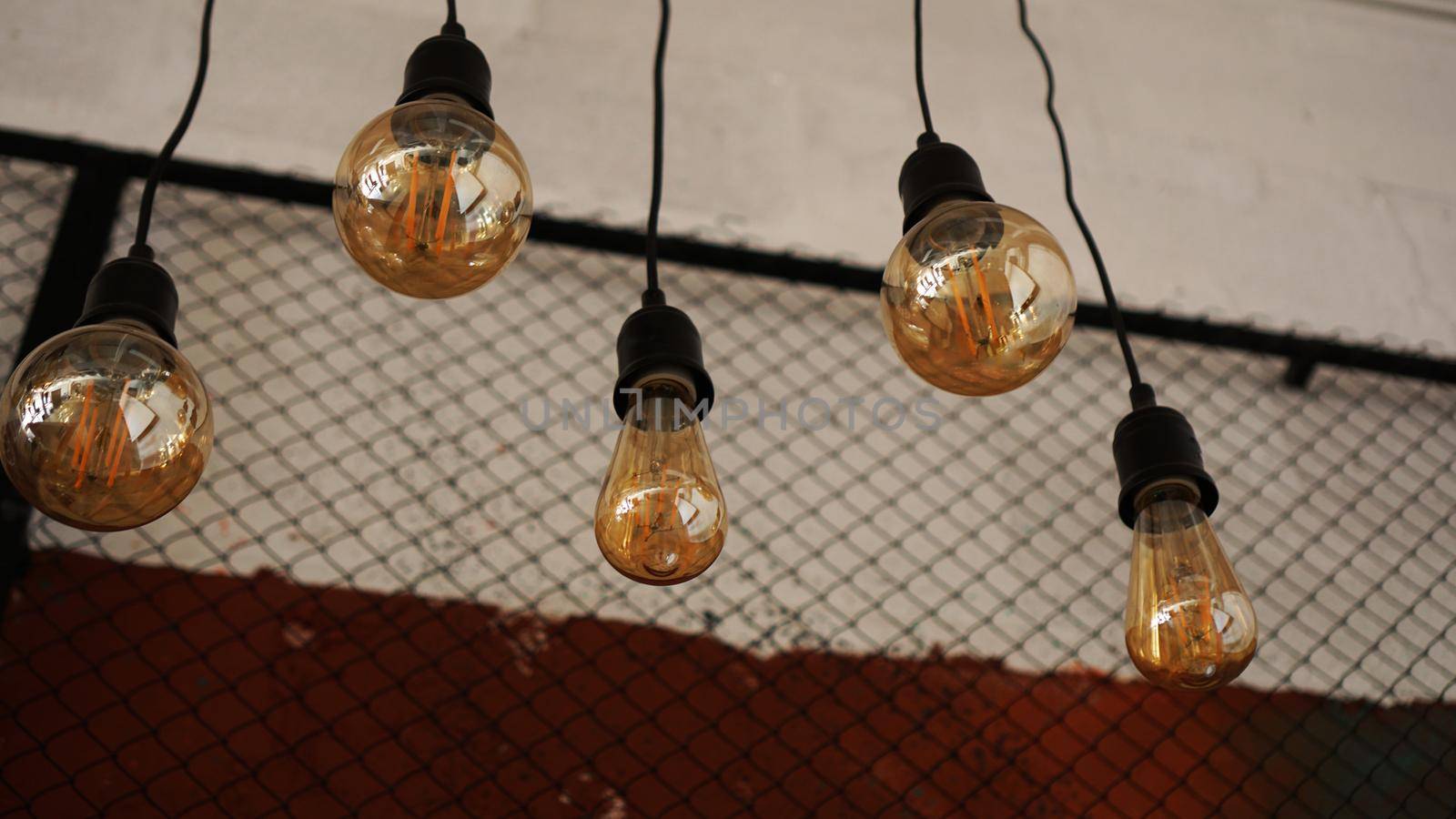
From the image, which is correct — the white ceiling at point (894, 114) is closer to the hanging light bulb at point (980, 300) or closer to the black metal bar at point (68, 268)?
the black metal bar at point (68, 268)

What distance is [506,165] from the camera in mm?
891

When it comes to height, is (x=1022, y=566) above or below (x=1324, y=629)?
above

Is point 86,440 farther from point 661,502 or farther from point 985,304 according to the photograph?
point 985,304

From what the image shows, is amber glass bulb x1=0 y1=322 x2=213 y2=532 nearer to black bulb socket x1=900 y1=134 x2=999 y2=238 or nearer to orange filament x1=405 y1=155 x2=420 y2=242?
orange filament x1=405 y1=155 x2=420 y2=242

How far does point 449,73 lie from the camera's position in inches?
37.8

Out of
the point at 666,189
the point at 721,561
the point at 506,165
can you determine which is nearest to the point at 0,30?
the point at 666,189

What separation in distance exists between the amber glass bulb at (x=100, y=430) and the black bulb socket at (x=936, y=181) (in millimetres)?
600

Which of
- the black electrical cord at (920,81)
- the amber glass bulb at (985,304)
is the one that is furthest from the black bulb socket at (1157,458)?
the black electrical cord at (920,81)

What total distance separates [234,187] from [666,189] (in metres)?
0.78

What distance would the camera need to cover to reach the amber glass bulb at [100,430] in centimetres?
80

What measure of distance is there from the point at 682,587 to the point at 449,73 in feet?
3.55

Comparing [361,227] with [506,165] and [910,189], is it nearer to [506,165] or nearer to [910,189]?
[506,165]

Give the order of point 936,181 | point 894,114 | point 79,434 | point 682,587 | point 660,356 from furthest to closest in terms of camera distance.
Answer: point 894,114 → point 682,587 → point 936,181 → point 660,356 → point 79,434

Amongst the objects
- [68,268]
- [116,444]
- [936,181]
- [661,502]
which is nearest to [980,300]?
[936,181]
